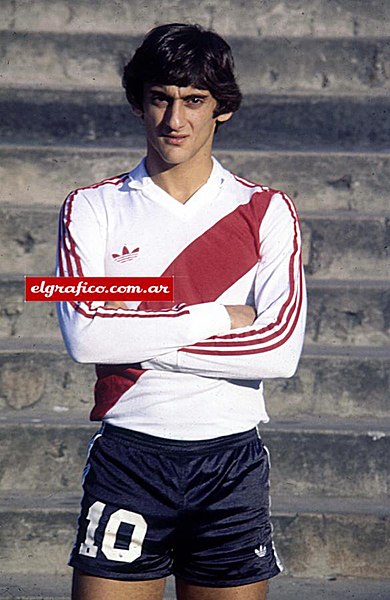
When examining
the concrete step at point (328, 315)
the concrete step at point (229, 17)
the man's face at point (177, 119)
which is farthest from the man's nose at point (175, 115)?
the concrete step at point (229, 17)

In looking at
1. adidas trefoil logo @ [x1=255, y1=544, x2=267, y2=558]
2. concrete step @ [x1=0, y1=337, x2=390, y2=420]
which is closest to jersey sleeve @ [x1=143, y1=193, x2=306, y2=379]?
adidas trefoil logo @ [x1=255, y1=544, x2=267, y2=558]

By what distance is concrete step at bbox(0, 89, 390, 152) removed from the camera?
593cm

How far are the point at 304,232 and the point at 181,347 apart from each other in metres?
2.70

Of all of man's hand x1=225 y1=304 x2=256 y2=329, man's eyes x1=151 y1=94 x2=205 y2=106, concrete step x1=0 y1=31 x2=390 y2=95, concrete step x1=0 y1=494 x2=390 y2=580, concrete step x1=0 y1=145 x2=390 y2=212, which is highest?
concrete step x1=0 y1=31 x2=390 y2=95

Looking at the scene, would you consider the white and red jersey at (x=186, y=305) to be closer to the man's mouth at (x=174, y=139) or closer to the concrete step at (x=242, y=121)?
the man's mouth at (x=174, y=139)

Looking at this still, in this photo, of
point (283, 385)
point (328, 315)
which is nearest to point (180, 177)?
point (283, 385)

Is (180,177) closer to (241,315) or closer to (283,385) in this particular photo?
(241,315)

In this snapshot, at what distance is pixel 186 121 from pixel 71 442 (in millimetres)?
2231

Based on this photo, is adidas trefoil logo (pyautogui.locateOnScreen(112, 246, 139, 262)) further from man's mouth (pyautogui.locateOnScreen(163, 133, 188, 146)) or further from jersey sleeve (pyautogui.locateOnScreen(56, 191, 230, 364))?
man's mouth (pyautogui.locateOnScreen(163, 133, 188, 146))

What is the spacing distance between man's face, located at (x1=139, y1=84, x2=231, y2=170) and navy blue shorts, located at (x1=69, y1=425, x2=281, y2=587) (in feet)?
2.15

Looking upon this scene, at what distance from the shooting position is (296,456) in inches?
188

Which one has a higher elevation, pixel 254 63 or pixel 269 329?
pixel 254 63

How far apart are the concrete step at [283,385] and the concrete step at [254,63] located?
1.71 meters

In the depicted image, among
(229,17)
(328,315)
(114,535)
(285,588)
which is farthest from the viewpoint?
(229,17)
